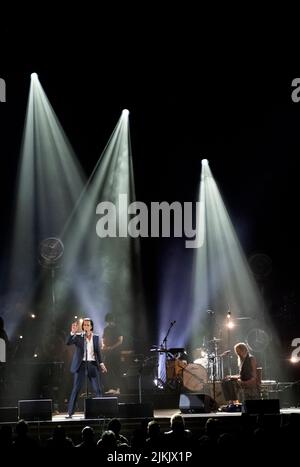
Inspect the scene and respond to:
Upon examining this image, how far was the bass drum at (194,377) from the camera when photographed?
13.2 meters

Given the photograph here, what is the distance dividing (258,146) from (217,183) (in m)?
1.48

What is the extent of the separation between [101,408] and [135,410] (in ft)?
1.70

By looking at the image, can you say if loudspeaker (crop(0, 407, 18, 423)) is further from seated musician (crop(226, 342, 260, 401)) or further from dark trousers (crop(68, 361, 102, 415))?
seated musician (crop(226, 342, 260, 401))

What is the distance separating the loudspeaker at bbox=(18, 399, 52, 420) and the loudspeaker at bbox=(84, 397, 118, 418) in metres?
0.60

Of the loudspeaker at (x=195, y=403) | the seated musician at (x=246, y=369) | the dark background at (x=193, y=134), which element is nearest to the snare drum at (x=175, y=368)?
the seated musician at (x=246, y=369)

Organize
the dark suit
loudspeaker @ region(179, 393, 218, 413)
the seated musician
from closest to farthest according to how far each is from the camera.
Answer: loudspeaker @ region(179, 393, 218, 413)
the dark suit
the seated musician

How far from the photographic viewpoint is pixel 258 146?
56.9ft

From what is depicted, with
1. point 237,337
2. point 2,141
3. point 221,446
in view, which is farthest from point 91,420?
point 2,141

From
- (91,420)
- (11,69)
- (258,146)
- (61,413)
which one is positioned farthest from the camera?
(258,146)

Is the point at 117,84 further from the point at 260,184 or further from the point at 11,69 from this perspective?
the point at 260,184

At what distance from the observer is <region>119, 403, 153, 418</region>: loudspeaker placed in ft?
32.0

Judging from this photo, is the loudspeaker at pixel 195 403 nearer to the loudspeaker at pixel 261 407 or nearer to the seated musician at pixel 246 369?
the seated musician at pixel 246 369

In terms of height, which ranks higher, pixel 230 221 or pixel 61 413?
pixel 230 221

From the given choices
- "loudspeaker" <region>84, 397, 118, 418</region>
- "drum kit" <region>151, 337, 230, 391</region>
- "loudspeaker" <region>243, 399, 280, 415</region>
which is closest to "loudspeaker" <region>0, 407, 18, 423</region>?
"loudspeaker" <region>84, 397, 118, 418</region>
